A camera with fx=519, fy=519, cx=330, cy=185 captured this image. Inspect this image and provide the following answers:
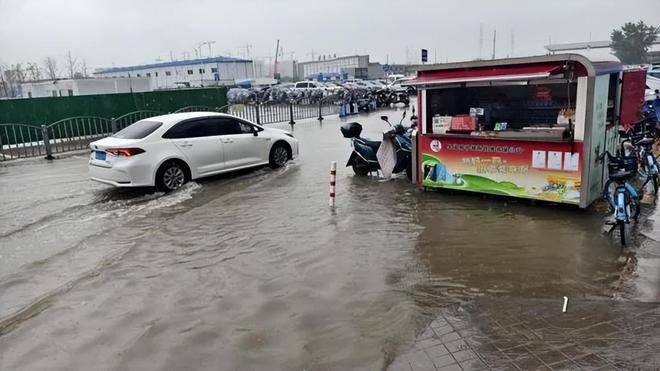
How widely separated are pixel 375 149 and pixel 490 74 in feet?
11.7

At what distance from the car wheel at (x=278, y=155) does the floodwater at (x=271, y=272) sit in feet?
9.12

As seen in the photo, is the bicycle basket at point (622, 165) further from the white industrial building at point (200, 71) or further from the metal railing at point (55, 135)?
the white industrial building at point (200, 71)

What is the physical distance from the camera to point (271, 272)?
18.6 feet

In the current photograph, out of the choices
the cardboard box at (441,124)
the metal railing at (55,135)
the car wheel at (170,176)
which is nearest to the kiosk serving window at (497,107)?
the cardboard box at (441,124)

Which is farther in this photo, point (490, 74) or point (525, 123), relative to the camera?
point (525, 123)

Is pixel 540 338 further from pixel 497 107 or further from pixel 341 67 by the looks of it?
pixel 341 67

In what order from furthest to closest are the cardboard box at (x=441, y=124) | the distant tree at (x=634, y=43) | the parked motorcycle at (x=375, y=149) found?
the distant tree at (x=634, y=43), the parked motorcycle at (x=375, y=149), the cardboard box at (x=441, y=124)

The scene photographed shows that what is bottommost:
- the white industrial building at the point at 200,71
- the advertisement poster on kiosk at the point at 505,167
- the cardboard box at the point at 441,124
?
the advertisement poster on kiosk at the point at 505,167

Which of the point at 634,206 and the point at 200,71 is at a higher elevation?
the point at 200,71

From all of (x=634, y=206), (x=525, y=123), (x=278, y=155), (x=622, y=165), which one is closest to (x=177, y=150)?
(x=278, y=155)

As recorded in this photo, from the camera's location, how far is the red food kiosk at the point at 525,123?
705 cm

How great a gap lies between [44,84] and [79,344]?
38.7 metres

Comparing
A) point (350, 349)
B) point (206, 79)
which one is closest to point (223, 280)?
point (350, 349)

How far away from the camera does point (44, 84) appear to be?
1465 inches
